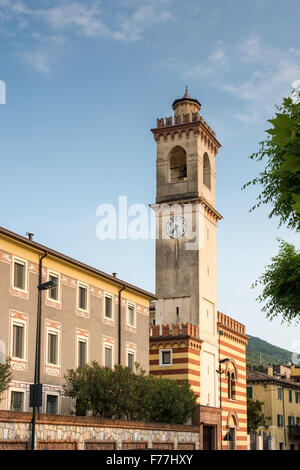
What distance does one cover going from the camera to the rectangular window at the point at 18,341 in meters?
32.2

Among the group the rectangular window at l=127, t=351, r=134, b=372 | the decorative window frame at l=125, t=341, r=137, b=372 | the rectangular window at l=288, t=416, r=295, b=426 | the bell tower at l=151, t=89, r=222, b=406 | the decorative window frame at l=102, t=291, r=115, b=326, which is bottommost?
the rectangular window at l=288, t=416, r=295, b=426

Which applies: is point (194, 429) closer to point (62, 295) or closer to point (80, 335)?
point (80, 335)

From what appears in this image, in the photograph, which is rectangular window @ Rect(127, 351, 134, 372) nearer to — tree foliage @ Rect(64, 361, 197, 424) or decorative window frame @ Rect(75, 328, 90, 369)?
tree foliage @ Rect(64, 361, 197, 424)

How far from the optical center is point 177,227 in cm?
5188

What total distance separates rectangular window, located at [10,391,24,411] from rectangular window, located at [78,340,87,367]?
530 cm

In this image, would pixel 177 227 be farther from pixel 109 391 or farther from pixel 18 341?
pixel 18 341

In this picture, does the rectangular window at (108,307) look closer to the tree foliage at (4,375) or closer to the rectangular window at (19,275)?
the rectangular window at (19,275)

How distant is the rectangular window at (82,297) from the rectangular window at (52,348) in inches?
124

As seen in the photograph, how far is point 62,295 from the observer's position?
36125 millimetres

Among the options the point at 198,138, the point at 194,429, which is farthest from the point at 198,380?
the point at 198,138

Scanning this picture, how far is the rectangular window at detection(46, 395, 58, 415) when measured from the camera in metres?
34.0

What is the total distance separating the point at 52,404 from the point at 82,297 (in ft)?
21.3

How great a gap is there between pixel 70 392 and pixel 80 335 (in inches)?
146

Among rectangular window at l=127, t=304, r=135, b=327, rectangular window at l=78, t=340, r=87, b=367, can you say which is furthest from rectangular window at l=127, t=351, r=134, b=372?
rectangular window at l=78, t=340, r=87, b=367
